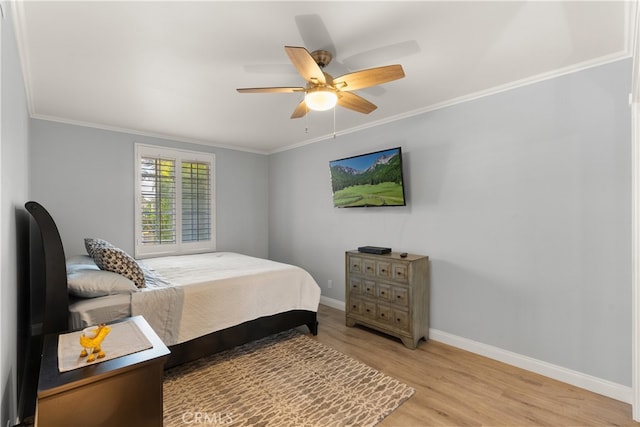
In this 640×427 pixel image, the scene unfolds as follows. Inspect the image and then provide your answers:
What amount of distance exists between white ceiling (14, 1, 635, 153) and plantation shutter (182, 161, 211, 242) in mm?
1486

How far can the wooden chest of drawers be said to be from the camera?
309 cm

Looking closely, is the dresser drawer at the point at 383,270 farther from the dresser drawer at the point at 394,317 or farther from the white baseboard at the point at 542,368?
the white baseboard at the point at 542,368

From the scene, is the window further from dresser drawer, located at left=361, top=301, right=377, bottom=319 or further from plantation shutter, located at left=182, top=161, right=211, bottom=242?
dresser drawer, located at left=361, top=301, right=377, bottom=319

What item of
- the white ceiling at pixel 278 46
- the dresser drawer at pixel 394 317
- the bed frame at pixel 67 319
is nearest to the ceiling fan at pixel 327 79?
the white ceiling at pixel 278 46

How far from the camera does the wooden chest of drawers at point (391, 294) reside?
3.09m

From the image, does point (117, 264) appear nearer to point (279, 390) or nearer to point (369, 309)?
point (279, 390)

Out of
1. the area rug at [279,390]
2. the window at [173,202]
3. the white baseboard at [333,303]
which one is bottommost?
the area rug at [279,390]

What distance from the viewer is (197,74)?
2490 mm

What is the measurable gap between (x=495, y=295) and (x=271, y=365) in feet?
7.08

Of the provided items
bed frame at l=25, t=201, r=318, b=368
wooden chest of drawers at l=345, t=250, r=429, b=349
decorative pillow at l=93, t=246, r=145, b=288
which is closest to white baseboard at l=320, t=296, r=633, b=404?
wooden chest of drawers at l=345, t=250, r=429, b=349

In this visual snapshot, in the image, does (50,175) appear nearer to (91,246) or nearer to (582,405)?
(91,246)

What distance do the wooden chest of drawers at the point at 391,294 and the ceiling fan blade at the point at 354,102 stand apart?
61.2 inches

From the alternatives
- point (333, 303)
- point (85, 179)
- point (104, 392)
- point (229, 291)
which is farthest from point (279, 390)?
point (85, 179)

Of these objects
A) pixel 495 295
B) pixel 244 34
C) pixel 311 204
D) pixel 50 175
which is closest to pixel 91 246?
pixel 50 175
